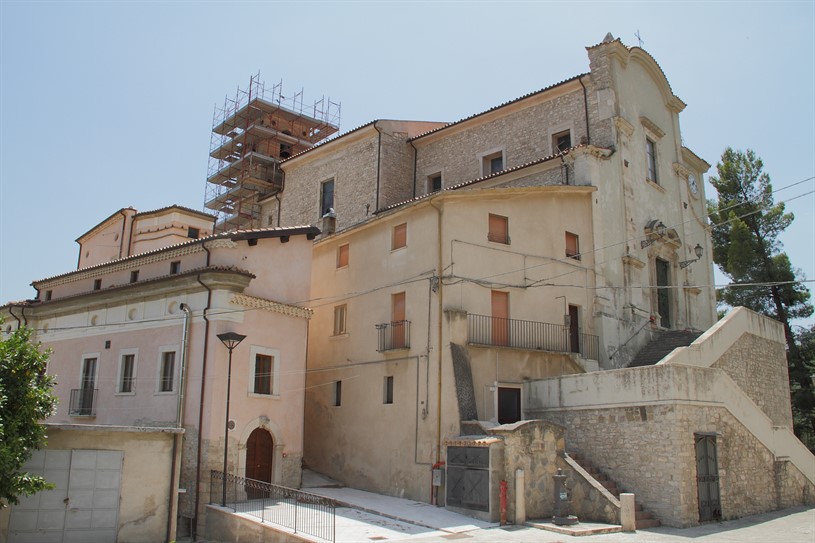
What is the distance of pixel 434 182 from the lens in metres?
30.9

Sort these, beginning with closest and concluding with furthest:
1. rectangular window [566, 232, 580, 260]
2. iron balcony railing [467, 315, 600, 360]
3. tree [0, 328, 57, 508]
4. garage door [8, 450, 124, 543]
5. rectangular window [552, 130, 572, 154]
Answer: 1. tree [0, 328, 57, 508]
2. garage door [8, 450, 124, 543]
3. iron balcony railing [467, 315, 600, 360]
4. rectangular window [566, 232, 580, 260]
5. rectangular window [552, 130, 572, 154]

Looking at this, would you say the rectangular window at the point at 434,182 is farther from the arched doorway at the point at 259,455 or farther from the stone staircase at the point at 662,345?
the arched doorway at the point at 259,455

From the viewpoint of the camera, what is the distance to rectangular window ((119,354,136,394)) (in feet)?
71.8

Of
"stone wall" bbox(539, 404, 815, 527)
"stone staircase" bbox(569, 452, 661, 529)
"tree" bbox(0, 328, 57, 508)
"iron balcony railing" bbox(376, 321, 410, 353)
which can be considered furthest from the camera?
"iron balcony railing" bbox(376, 321, 410, 353)

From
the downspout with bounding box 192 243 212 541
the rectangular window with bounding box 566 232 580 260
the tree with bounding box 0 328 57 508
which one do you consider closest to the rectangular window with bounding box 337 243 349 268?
the downspout with bounding box 192 243 212 541

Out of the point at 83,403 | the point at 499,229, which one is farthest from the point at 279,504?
the point at 499,229

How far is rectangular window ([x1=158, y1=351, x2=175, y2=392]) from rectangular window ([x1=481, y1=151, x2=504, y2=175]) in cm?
1464

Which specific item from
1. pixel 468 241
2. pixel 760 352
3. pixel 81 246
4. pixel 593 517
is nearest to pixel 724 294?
pixel 760 352

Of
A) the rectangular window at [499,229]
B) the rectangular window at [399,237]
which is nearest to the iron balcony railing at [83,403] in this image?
the rectangular window at [399,237]

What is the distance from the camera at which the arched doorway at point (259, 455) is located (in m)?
20.6

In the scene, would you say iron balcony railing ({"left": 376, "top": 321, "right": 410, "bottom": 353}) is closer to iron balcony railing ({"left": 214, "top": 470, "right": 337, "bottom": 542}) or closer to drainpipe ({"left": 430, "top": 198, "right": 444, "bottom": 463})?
drainpipe ({"left": 430, "top": 198, "right": 444, "bottom": 463})

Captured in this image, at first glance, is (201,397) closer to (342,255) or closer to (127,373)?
(127,373)

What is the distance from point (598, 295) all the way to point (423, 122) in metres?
12.5

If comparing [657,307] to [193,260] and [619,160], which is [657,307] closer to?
[619,160]
